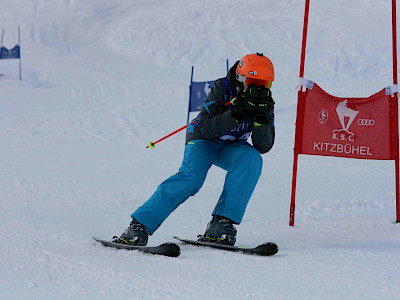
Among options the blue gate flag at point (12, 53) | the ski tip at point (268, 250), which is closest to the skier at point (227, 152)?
the ski tip at point (268, 250)

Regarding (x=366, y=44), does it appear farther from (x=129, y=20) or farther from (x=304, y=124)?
(x=304, y=124)

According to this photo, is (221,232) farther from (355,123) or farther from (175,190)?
(355,123)

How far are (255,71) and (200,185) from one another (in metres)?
0.78

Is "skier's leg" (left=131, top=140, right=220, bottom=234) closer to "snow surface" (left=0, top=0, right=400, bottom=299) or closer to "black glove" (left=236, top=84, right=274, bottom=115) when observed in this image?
"snow surface" (left=0, top=0, right=400, bottom=299)

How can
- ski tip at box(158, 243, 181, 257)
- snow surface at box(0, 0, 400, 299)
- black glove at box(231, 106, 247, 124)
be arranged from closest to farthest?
snow surface at box(0, 0, 400, 299) < ski tip at box(158, 243, 181, 257) < black glove at box(231, 106, 247, 124)

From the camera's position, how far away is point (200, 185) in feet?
11.4

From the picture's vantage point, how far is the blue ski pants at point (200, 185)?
3293mm

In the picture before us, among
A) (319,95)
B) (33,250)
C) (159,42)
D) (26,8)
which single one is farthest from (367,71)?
(26,8)

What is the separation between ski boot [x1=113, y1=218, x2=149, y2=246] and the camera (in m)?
3.18

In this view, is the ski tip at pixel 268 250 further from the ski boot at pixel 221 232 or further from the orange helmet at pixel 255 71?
the orange helmet at pixel 255 71

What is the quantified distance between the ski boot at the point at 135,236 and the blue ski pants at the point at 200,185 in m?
0.03

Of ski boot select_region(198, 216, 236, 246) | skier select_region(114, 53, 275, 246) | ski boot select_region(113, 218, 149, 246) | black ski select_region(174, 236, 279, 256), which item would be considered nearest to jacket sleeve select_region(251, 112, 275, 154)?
skier select_region(114, 53, 275, 246)

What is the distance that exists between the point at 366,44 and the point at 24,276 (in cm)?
1668

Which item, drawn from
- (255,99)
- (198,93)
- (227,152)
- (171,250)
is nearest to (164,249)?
(171,250)
